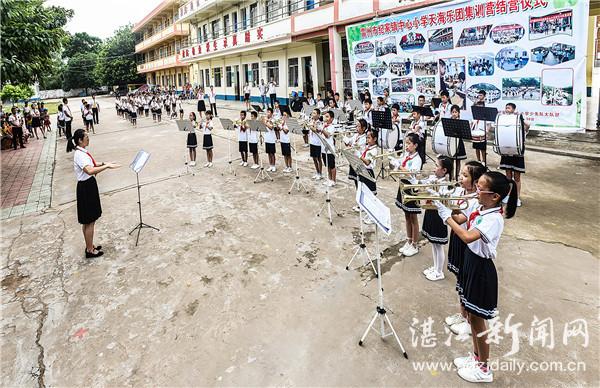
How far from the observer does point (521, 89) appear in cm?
970

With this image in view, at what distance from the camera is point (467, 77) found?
1073 cm

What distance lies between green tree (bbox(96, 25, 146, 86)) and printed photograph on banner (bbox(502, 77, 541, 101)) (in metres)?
52.5

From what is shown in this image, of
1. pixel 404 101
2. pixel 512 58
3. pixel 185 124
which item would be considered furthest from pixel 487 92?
pixel 185 124

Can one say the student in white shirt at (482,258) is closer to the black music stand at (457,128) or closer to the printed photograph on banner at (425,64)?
the black music stand at (457,128)

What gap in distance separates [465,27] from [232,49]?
16.5m

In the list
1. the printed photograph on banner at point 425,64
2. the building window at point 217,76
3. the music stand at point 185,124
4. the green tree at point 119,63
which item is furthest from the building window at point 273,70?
the green tree at point 119,63

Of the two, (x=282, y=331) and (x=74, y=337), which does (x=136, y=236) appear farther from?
(x=282, y=331)

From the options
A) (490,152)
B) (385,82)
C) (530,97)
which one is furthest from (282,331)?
(385,82)

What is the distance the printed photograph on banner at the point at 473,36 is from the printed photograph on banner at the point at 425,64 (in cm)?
91

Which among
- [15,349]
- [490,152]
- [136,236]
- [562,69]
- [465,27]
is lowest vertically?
[15,349]

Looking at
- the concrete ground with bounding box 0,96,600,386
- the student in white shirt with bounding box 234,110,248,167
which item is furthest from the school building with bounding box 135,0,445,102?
the concrete ground with bounding box 0,96,600,386

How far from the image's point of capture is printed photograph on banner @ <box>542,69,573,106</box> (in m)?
8.91

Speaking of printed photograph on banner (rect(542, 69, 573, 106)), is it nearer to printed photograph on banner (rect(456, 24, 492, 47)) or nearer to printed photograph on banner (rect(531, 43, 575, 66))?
printed photograph on banner (rect(531, 43, 575, 66))

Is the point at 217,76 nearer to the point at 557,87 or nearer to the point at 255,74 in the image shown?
the point at 255,74
